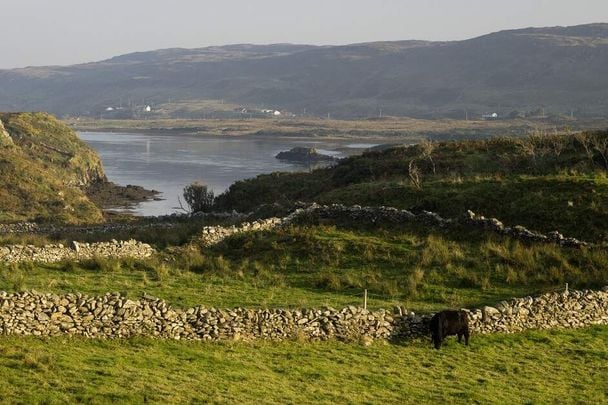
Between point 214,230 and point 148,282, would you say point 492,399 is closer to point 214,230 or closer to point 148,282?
point 148,282

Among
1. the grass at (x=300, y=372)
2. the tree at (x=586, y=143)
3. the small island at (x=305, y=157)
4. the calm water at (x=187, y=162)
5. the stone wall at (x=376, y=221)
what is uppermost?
the tree at (x=586, y=143)

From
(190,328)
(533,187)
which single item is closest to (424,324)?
(190,328)

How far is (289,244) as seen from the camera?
2822 centimetres

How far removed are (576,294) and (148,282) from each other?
12518 millimetres

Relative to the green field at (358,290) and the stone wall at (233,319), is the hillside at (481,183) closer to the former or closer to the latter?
the green field at (358,290)

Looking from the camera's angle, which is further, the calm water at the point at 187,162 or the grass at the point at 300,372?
the calm water at the point at 187,162

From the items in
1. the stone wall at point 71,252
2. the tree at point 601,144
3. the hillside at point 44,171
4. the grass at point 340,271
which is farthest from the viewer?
the hillside at point 44,171

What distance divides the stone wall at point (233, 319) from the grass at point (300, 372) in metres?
0.35

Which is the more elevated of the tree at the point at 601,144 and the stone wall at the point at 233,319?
the tree at the point at 601,144

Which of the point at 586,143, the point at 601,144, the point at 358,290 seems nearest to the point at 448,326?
the point at 358,290

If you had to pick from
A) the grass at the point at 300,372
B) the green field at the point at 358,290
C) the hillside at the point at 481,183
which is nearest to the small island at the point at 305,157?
the hillside at the point at 481,183

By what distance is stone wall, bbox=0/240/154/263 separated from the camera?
24719mm

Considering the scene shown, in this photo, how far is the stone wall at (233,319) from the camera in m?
15.9

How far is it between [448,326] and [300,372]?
172 inches
